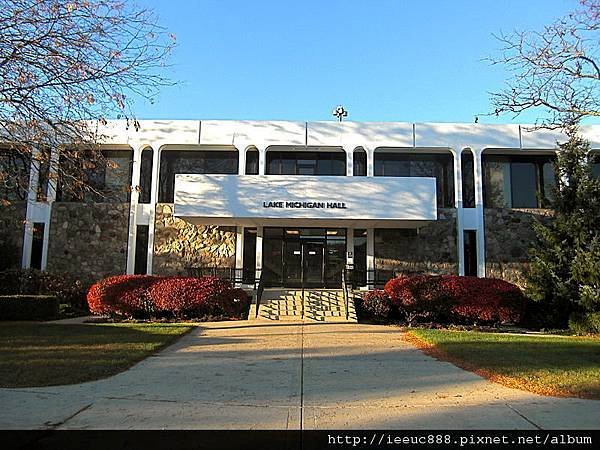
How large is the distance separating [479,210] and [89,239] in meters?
17.5

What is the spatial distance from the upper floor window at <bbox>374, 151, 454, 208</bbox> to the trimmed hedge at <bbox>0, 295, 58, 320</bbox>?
14.8 metres

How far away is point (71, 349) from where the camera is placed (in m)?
10.4

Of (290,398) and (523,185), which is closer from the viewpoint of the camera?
(290,398)

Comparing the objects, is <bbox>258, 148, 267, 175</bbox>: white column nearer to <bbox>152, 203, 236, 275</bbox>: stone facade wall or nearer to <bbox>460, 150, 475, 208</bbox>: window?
<bbox>152, 203, 236, 275</bbox>: stone facade wall

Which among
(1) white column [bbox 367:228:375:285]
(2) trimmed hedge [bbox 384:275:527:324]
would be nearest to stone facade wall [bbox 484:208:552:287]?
(1) white column [bbox 367:228:375:285]

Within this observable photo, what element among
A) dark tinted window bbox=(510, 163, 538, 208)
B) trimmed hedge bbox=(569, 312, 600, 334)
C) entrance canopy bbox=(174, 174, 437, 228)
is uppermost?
dark tinted window bbox=(510, 163, 538, 208)

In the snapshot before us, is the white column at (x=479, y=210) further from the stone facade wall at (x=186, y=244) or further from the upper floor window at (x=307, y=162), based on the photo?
the stone facade wall at (x=186, y=244)

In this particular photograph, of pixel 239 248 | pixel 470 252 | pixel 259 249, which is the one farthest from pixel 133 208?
pixel 470 252

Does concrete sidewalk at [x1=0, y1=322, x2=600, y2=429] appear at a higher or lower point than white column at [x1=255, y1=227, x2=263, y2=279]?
lower

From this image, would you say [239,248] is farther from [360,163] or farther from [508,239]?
[508,239]

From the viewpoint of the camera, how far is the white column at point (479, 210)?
75.6 feet

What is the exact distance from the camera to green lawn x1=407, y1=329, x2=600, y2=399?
7.64m

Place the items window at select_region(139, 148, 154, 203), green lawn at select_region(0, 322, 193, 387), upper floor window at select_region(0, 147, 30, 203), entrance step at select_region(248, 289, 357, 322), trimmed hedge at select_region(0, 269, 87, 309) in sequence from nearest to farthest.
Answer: green lawn at select_region(0, 322, 193, 387) < upper floor window at select_region(0, 147, 30, 203) < entrance step at select_region(248, 289, 357, 322) < trimmed hedge at select_region(0, 269, 87, 309) < window at select_region(139, 148, 154, 203)

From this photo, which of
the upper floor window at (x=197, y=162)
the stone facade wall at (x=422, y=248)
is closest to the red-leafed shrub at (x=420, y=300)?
the stone facade wall at (x=422, y=248)
